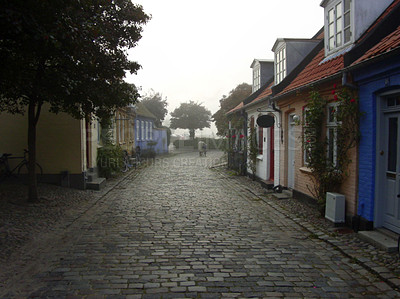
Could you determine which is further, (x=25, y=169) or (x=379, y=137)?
(x=25, y=169)

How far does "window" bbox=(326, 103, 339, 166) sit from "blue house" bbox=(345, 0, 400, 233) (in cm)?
90

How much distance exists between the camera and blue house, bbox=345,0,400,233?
19.5ft

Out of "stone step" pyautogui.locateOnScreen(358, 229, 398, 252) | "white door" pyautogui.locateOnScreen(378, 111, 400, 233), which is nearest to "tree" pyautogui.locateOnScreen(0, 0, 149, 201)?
"white door" pyautogui.locateOnScreen(378, 111, 400, 233)

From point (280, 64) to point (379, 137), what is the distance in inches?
281

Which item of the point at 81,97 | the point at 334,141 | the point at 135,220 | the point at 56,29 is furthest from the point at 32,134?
the point at 334,141

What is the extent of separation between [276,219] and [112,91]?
5.06 m

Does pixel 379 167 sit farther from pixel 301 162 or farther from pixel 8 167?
pixel 8 167

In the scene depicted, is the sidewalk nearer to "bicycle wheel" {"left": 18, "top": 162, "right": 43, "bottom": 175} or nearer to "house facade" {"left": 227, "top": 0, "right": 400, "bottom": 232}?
"house facade" {"left": 227, "top": 0, "right": 400, "bottom": 232}

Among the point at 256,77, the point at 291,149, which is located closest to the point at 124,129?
the point at 256,77

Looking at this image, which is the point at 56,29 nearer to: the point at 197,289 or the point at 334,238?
the point at 197,289

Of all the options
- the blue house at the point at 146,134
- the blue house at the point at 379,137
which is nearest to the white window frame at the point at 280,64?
the blue house at the point at 379,137

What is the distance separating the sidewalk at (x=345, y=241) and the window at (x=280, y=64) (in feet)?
15.2

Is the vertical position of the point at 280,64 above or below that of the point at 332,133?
above

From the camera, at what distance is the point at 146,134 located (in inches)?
1307
